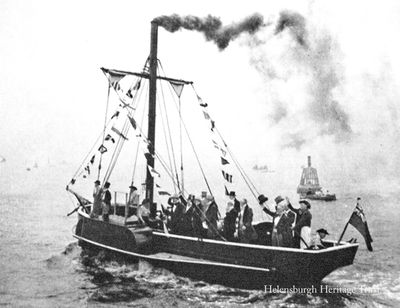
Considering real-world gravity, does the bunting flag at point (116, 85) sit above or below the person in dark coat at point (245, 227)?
above

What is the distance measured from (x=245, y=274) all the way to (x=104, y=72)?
28.6 ft

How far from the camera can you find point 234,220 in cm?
1283

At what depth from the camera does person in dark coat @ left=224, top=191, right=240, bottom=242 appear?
41.7ft

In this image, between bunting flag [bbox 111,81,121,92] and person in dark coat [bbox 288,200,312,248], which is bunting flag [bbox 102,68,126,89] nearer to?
bunting flag [bbox 111,81,121,92]

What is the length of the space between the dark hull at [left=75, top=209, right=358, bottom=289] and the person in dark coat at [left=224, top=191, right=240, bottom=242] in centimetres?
79

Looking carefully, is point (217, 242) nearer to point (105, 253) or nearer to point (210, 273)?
point (210, 273)

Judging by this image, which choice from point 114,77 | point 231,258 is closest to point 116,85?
point 114,77

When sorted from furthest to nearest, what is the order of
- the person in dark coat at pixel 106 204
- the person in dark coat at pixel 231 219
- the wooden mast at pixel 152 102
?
the wooden mast at pixel 152 102
the person in dark coat at pixel 106 204
the person in dark coat at pixel 231 219

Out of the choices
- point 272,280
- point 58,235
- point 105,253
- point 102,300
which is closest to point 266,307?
point 272,280

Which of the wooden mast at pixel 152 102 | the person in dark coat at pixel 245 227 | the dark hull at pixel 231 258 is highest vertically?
the wooden mast at pixel 152 102

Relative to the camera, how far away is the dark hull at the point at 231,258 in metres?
11.1

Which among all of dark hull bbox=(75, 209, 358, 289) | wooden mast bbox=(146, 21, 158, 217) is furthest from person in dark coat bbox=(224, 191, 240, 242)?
wooden mast bbox=(146, 21, 158, 217)

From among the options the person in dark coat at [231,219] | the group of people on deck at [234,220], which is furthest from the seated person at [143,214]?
the person in dark coat at [231,219]

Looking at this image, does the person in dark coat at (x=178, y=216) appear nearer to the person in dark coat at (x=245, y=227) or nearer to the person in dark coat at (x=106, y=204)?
the person in dark coat at (x=245, y=227)
